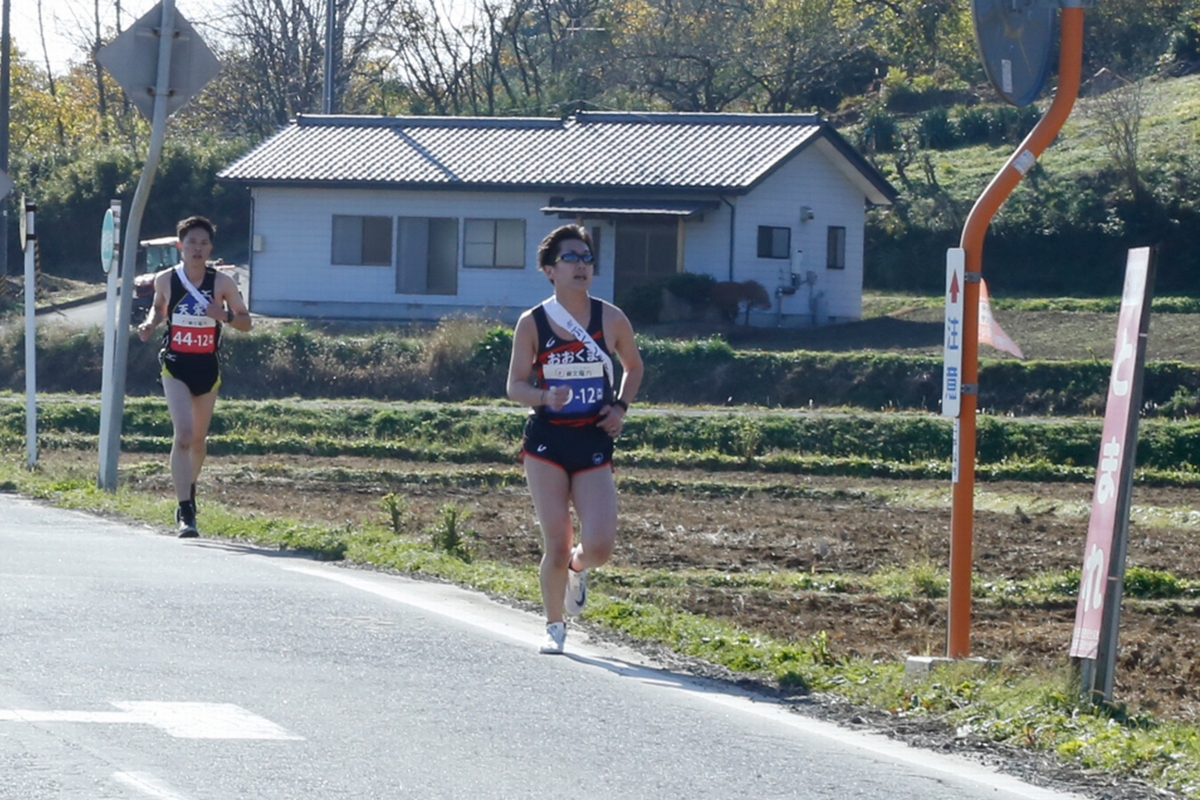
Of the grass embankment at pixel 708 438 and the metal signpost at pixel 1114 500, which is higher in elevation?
the metal signpost at pixel 1114 500

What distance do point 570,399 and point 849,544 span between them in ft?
26.1

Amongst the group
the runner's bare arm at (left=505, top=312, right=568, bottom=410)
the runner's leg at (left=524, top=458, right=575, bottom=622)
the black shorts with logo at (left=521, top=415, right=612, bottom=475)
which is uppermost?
the runner's bare arm at (left=505, top=312, right=568, bottom=410)

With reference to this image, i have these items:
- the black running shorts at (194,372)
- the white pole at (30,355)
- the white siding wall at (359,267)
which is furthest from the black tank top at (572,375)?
the white siding wall at (359,267)

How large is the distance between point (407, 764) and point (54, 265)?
169ft

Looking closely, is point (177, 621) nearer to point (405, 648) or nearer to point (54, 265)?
point (405, 648)

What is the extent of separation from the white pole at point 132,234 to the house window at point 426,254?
25109 millimetres

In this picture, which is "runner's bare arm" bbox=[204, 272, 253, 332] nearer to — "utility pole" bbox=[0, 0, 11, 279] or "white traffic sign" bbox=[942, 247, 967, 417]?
"white traffic sign" bbox=[942, 247, 967, 417]

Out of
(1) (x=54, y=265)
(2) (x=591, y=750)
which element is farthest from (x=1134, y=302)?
(1) (x=54, y=265)

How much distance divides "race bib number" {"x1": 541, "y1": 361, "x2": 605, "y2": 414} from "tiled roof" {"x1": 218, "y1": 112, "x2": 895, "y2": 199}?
96.2ft

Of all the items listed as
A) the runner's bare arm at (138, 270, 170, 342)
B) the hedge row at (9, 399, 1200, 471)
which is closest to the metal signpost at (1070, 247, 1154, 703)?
the runner's bare arm at (138, 270, 170, 342)

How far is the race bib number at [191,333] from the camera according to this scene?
35.4ft

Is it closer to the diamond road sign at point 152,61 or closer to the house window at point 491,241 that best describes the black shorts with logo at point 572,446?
the diamond road sign at point 152,61

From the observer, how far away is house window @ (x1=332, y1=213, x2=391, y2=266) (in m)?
39.7

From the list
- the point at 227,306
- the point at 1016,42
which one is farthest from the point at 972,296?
the point at 227,306
